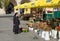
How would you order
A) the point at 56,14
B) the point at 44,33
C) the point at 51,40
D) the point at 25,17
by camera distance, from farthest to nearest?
the point at 25,17
the point at 56,14
the point at 44,33
the point at 51,40

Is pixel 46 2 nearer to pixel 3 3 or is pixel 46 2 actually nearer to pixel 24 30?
pixel 24 30

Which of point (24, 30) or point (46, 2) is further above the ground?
point (46, 2)

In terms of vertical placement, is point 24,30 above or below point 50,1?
below

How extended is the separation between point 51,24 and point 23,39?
2768 mm

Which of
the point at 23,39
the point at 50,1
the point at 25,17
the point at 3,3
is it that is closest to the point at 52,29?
the point at 23,39

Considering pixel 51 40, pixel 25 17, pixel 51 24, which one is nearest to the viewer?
pixel 51 40

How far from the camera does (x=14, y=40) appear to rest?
14.5 meters

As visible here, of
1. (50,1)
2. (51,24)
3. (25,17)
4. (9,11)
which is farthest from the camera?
(9,11)

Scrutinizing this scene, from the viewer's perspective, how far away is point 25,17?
35406mm

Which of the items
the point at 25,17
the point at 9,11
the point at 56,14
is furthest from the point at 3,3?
the point at 56,14

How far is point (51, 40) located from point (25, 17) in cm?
2133

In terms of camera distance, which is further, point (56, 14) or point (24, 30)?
point (56, 14)

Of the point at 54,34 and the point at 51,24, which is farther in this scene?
the point at 51,24

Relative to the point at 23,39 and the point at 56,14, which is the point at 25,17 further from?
the point at 23,39
